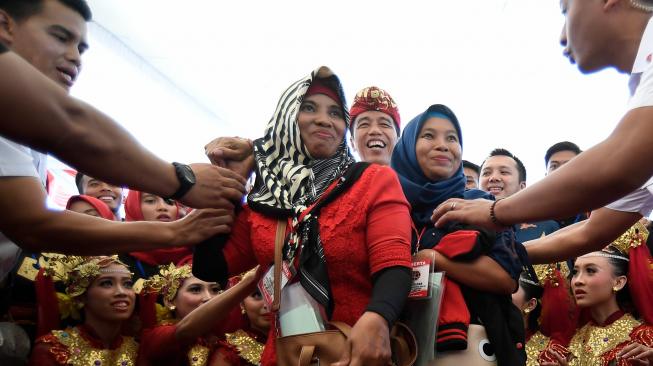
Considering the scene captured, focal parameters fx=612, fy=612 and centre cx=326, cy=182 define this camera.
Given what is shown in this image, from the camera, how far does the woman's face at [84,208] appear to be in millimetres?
3117

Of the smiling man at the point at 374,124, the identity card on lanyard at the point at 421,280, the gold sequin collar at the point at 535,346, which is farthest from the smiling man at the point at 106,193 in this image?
the gold sequin collar at the point at 535,346

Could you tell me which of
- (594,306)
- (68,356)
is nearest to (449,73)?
(594,306)

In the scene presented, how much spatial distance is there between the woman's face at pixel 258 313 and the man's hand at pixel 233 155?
0.94 metres

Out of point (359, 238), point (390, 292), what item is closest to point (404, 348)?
point (390, 292)

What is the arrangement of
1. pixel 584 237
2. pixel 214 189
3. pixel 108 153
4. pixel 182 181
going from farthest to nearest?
pixel 584 237, pixel 214 189, pixel 182 181, pixel 108 153

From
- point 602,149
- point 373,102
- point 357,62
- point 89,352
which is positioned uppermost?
point 357,62

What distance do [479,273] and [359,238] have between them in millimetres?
421

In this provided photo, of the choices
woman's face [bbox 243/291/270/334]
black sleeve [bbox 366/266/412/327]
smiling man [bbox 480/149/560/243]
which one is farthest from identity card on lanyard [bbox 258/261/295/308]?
smiling man [bbox 480/149/560/243]

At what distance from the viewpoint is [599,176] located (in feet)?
4.78

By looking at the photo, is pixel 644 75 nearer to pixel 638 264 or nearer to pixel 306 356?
pixel 306 356

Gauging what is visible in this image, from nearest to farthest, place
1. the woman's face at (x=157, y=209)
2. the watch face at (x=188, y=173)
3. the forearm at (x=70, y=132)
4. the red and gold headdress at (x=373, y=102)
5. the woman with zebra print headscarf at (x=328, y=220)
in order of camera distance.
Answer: the forearm at (x=70, y=132) < the woman with zebra print headscarf at (x=328, y=220) < the watch face at (x=188, y=173) < the red and gold headdress at (x=373, y=102) < the woman's face at (x=157, y=209)

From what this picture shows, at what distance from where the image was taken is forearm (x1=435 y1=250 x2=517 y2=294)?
6.23 feet

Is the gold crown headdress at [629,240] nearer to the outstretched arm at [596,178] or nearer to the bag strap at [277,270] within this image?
the outstretched arm at [596,178]

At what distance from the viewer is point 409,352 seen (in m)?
1.72
